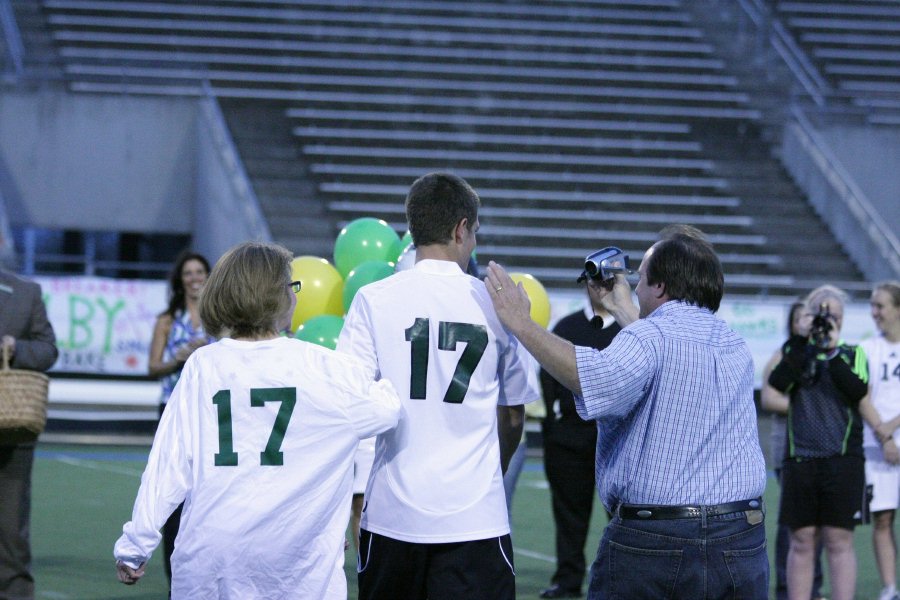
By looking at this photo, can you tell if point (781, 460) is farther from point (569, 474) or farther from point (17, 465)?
point (17, 465)

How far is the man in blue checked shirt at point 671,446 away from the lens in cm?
360

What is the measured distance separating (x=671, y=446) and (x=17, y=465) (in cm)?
343

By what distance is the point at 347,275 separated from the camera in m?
6.85

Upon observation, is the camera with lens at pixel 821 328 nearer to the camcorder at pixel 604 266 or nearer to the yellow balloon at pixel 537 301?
the yellow balloon at pixel 537 301

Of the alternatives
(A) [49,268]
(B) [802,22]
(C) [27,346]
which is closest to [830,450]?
(C) [27,346]

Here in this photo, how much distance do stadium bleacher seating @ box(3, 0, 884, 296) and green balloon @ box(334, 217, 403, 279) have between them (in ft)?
35.0

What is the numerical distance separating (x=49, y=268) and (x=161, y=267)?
2219 millimetres

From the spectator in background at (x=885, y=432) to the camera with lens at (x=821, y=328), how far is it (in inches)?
24.7

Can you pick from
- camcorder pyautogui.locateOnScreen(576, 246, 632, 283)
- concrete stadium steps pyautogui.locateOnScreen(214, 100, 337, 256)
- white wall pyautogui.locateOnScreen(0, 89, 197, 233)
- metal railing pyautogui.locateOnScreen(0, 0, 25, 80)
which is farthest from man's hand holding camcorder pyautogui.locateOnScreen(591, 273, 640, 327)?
metal railing pyautogui.locateOnScreen(0, 0, 25, 80)

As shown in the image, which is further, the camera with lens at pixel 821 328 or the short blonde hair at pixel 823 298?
the short blonde hair at pixel 823 298

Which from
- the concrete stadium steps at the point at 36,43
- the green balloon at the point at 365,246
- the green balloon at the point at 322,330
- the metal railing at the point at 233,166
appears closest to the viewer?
the green balloon at the point at 322,330

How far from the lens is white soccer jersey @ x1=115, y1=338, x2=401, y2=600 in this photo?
353 centimetres

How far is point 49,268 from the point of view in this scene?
20203mm

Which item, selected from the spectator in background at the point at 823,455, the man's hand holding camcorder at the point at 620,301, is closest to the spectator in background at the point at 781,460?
the spectator in background at the point at 823,455
